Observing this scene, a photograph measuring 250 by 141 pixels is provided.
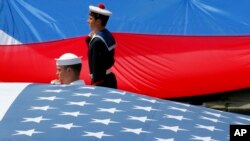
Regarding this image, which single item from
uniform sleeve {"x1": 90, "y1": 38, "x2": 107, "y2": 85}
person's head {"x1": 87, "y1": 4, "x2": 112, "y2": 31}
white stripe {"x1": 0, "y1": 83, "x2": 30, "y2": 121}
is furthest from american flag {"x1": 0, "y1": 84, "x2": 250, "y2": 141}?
person's head {"x1": 87, "y1": 4, "x2": 112, "y2": 31}

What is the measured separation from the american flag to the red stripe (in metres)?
3.80

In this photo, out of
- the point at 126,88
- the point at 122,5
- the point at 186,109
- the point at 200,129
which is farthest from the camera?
the point at 122,5

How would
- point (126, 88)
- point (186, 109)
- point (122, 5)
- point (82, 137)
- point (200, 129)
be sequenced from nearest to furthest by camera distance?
point (82, 137) < point (200, 129) < point (186, 109) < point (126, 88) < point (122, 5)

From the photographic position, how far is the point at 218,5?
749cm

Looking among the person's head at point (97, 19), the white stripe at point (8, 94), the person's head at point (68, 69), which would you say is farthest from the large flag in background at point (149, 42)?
the white stripe at point (8, 94)

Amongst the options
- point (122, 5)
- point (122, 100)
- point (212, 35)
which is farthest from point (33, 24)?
point (122, 100)

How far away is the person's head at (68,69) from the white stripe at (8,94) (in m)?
0.93

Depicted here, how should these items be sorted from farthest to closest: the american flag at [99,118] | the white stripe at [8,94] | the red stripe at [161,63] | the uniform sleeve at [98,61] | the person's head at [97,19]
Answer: the red stripe at [161,63]
the person's head at [97,19]
the uniform sleeve at [98,61]
the white stripe at [8,94]
the american flag at [99,118]

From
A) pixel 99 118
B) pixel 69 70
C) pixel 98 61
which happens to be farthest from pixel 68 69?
pixel 99 118

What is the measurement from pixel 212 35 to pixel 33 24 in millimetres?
1862

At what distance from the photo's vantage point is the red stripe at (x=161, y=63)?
699cm

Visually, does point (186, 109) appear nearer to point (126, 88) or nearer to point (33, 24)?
point (126, 88)

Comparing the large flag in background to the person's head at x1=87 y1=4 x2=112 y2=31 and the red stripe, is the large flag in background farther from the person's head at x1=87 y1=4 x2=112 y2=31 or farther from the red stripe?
the person's head at x1=87 y1=4 x2=112 y2=31

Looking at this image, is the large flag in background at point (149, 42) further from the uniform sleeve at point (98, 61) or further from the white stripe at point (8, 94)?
the white stripe at point (8, 94)
